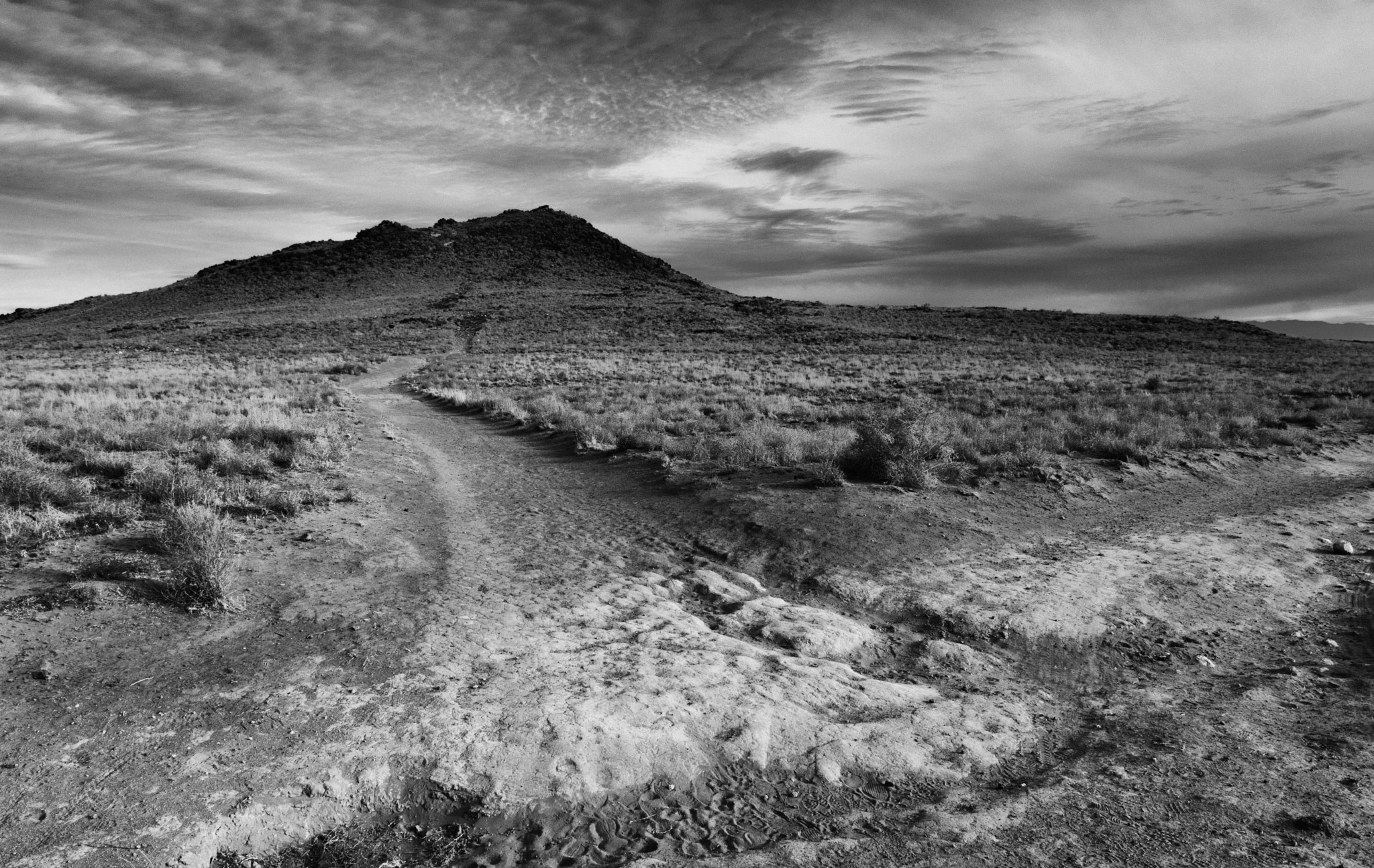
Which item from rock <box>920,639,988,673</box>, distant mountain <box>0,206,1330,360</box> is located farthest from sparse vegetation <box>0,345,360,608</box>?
distant mountain <box>0,206,1330,360</box>

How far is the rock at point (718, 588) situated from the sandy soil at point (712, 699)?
4cm

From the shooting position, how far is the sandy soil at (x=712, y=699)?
3.91 m

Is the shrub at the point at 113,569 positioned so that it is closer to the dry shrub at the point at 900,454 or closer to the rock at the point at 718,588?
the rock at the point at 718,588

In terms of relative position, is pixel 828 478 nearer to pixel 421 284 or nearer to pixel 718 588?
pixel 718 588

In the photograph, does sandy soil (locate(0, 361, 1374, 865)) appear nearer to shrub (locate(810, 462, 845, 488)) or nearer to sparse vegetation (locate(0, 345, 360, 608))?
sparse vegetation (locate(0, 345, 360, 608))

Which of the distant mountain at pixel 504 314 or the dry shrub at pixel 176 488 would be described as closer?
the dry shrub at pixel 176 488

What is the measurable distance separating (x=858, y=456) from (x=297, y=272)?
4364 inches

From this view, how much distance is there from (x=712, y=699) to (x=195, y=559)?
178 inches

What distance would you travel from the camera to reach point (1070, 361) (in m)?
43.7

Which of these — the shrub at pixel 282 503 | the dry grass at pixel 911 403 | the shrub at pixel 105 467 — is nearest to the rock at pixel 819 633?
the dry grass at pixel 911 403

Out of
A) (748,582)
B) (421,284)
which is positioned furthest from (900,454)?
(421,284)

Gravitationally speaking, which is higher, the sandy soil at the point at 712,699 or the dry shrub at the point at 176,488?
the dry shrub at the point at 176,488

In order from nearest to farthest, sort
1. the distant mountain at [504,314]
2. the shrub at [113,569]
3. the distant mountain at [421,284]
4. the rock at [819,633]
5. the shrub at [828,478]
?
the rock at [819,633] → the shrub at [113,569] → the shrub at [828,478] → the distant mountain at [504,314] → the distant mountain at [421,284]

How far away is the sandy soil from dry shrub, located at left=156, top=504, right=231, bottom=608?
302 millimetres
